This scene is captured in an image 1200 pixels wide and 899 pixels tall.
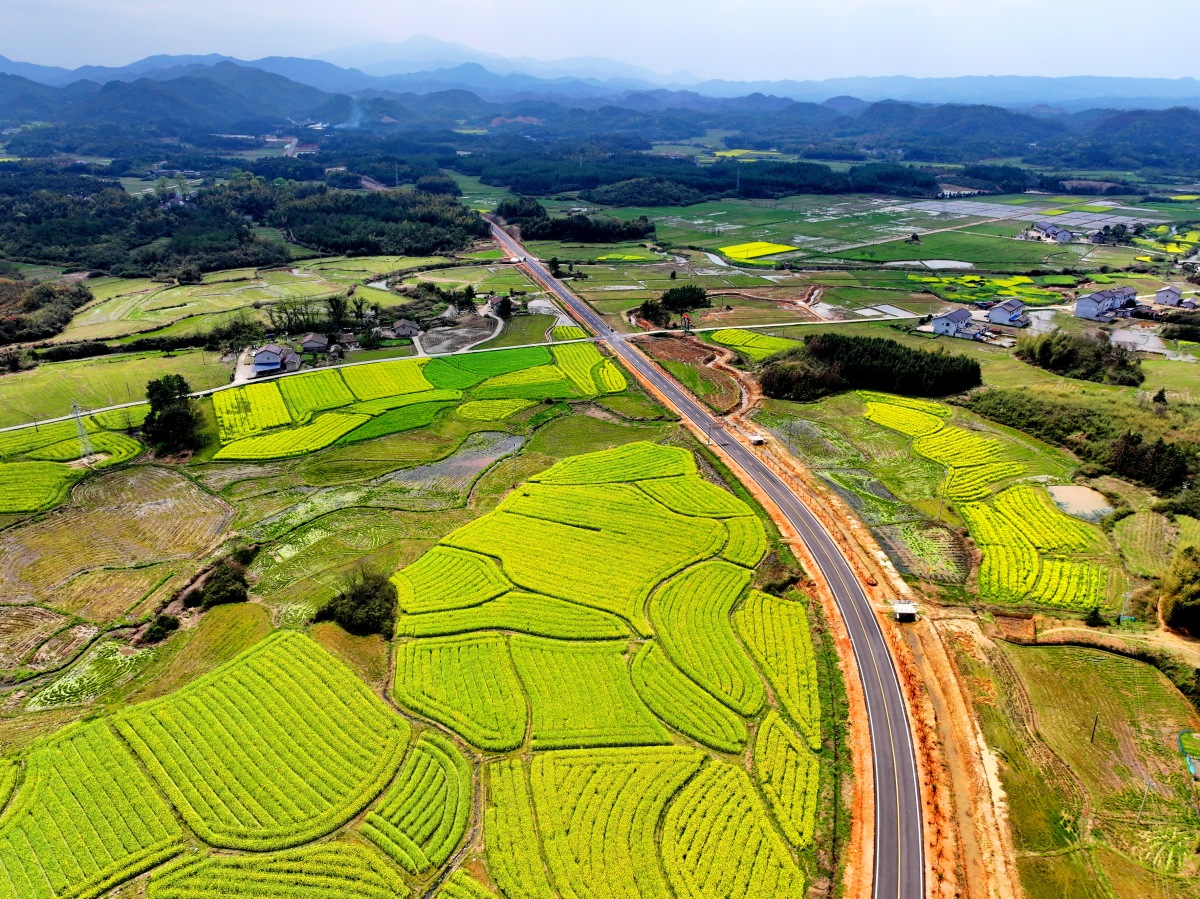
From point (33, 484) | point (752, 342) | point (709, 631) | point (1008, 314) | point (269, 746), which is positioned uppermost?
point (1008, 314)

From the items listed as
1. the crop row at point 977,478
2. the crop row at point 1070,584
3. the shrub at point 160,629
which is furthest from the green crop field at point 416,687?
the crop row at point 977,478

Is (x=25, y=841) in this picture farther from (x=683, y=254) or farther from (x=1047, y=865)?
(x=683, y=254)

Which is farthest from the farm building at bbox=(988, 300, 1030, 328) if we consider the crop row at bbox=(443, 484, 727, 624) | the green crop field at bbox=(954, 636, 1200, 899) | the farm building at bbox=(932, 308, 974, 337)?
the crop row at bbox=(443, 484, 727, 624)

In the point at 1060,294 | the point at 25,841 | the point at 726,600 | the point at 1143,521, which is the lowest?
the point at 25,841

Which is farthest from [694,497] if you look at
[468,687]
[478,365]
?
[478,365]

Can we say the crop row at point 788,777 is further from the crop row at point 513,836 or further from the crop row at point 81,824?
the crop row at point 81,824

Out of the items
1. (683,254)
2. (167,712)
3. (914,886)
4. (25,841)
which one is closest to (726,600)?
(914,886)

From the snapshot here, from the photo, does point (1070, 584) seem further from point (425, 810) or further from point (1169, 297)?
point (1169, 297)
